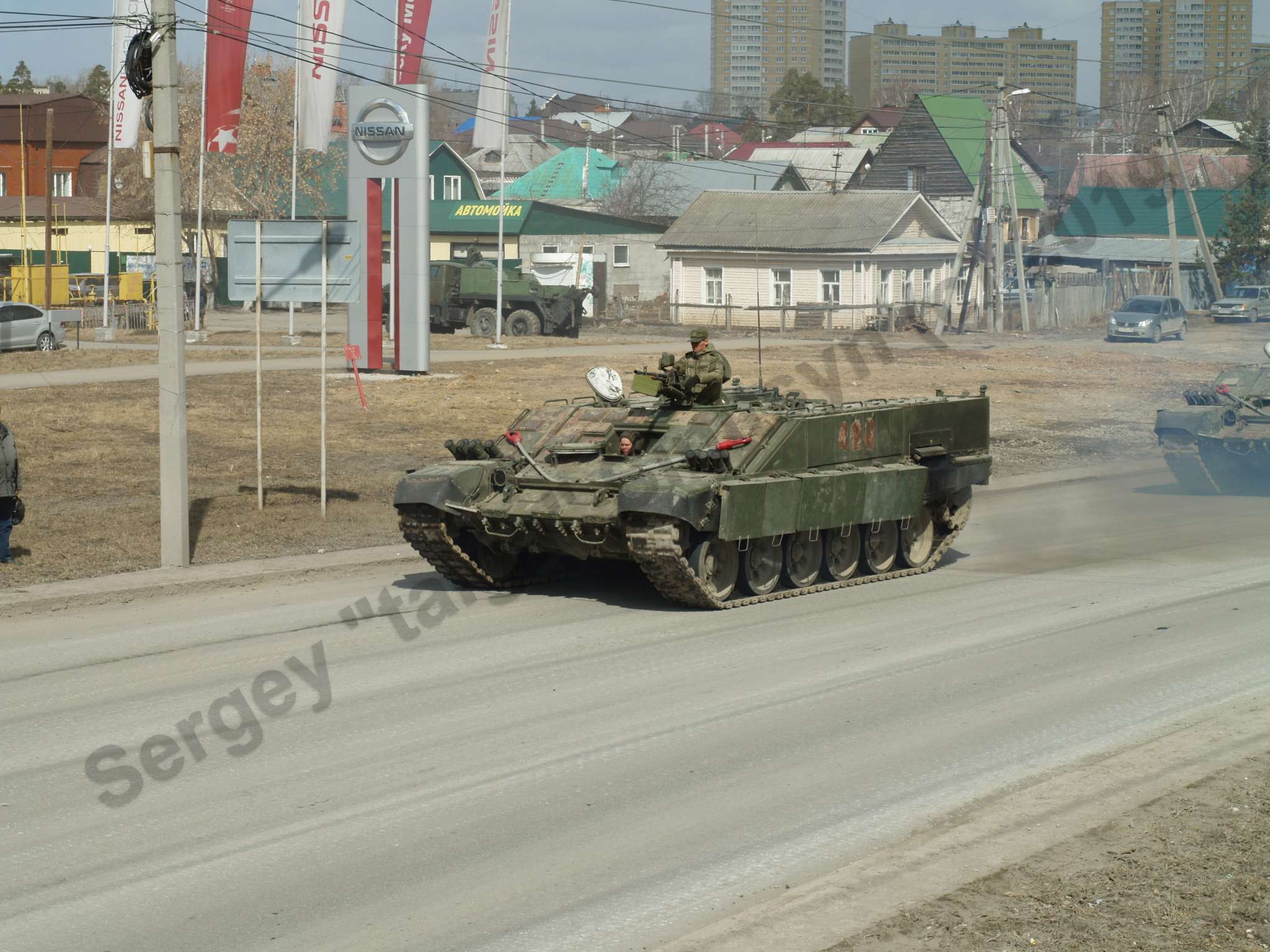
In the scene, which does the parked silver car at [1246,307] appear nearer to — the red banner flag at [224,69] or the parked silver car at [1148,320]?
the parked silver car at [1148,320]

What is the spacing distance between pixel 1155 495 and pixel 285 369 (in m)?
20.0

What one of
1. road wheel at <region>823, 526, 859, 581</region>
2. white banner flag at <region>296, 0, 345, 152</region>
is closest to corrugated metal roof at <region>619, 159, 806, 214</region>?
white banner flag at <region>296, 0, 345, 152</region>

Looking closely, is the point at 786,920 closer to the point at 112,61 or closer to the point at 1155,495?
the point at 1155,495

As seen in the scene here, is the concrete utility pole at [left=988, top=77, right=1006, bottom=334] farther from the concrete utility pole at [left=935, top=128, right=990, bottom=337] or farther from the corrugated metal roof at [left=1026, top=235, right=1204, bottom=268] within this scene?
the corrugated metal roof at [left=1026, top=235, right=1204, bottom=268]

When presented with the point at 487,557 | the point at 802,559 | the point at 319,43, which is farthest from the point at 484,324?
the point at 802,559

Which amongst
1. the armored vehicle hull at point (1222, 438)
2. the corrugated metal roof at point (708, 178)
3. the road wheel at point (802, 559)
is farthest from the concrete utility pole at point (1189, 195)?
the road wheel at point (802, 559)

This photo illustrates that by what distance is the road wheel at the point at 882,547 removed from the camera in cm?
1482

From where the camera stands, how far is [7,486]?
14.0m

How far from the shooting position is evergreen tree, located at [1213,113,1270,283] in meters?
69.7

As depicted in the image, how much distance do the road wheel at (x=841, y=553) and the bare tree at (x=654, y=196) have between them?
63085mm

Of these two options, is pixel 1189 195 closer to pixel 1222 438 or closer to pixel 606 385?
pixel 1222 438

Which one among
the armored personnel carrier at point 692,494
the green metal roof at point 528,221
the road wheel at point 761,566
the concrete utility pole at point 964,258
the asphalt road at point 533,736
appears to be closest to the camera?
the asphalt road at point 533,736

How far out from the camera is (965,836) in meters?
7.23

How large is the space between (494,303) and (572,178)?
116 feet
